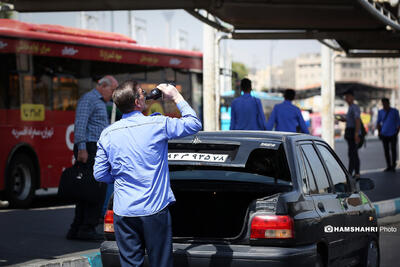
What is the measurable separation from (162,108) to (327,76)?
6.52 m

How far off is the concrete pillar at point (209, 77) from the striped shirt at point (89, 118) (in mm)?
6662

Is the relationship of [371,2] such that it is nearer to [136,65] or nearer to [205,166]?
[136,65]

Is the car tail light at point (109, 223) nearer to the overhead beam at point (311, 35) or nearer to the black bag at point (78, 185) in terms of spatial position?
the black bag at point (78, 185)

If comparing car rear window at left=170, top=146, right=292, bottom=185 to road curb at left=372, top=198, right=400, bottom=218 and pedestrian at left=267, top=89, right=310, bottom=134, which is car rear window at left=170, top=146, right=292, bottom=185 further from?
road curb at left=372, top=198, right=400, bottom=218

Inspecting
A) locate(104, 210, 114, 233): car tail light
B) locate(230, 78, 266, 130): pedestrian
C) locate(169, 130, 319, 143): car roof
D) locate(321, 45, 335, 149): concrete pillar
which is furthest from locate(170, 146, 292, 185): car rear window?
locate(321, 45, 335, 149): concrete pillar

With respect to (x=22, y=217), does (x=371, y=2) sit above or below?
above

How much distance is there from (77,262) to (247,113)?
19.3 ft

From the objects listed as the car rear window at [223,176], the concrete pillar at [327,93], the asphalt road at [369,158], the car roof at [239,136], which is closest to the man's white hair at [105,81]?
the car roof at [239,136]

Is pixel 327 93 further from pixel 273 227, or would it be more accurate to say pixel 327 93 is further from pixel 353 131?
pixel 273 227

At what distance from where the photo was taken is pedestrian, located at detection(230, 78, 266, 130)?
44.4ft

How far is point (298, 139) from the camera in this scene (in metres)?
6.73

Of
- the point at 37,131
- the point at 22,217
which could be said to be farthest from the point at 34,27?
the point at 22,217

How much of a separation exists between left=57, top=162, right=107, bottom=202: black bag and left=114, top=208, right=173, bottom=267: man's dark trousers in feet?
15.1

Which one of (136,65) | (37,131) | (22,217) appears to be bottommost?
(22,217)
